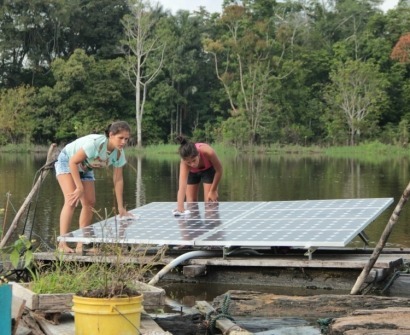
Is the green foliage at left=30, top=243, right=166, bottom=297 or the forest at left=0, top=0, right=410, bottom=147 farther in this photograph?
the forest at left=0, top=0, right=410, bottom=147

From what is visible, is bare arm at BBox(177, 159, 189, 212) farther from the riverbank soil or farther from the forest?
the forest

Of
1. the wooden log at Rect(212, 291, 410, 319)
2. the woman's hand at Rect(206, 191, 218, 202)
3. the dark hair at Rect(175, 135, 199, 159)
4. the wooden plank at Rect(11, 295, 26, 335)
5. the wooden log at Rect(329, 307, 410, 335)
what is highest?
the dark hair at Rect(175, 135, 199, 159)

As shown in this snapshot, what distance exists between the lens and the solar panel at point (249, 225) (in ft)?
31.6

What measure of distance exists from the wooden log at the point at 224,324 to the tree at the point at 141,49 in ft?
181

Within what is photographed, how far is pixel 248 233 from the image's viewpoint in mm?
10047

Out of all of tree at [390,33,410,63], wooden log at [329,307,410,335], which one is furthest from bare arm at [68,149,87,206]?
tree at [390,33,410,63]

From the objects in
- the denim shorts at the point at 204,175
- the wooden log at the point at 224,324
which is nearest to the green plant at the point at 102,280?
the wooden log at the point at 224,324

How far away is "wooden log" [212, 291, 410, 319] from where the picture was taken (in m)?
7.89

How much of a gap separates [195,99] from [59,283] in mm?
63285

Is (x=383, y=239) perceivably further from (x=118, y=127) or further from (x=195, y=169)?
(x=195, y=169)

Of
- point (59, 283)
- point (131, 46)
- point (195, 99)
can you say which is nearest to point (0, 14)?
point (131, 46)

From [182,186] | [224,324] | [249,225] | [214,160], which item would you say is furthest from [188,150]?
[224,324]

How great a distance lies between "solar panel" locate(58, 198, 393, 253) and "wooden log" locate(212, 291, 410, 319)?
1045 millimetres

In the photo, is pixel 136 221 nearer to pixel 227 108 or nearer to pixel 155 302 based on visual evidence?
pixel 155 302
